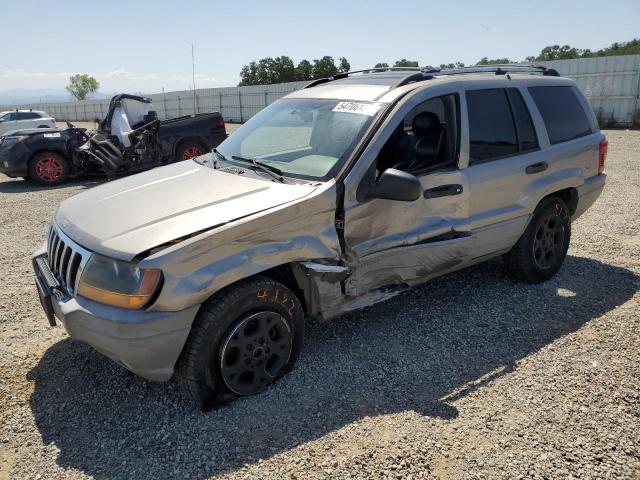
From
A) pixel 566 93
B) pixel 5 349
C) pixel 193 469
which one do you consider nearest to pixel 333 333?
pixel 193 469

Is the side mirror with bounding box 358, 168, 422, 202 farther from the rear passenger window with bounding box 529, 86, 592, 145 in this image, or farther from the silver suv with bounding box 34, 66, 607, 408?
the rear passenger window with bounding box 529, 86, 592, 145

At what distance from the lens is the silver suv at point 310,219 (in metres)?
2.78

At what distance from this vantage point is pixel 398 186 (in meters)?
3.24

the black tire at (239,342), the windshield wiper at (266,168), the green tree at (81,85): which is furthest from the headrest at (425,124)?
the green tree at (81,85)

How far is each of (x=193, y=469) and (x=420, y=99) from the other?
281cm

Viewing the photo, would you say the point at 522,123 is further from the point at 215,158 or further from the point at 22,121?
the point at 22,121

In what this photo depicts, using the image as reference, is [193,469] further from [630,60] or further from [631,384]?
[630,60]

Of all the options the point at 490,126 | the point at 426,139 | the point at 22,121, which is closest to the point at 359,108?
the point at 426,139

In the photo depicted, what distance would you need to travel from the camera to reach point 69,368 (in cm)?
357

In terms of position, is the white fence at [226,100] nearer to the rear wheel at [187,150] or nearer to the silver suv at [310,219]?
the rear wheel at [187,150]

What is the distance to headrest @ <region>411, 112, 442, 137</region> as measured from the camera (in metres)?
4.05

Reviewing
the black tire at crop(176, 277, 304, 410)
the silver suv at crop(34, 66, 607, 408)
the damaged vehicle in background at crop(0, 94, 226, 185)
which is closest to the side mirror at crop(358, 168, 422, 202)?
the silver suv at crop(34, 66, 607, 408)

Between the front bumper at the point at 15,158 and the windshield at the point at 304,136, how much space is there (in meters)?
8.53

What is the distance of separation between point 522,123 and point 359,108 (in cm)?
163
